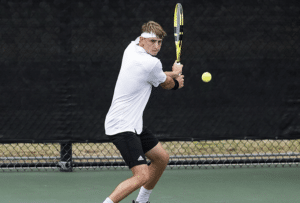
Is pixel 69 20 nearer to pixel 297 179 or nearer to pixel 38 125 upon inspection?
pixel 38 125

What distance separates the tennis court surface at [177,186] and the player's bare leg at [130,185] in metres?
0.80

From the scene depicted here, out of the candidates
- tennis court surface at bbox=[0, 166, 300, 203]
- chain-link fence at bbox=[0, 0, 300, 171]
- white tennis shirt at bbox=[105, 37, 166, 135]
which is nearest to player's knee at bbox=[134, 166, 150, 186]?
white tennis shirt at bbox=[105, 37, 166, 135]

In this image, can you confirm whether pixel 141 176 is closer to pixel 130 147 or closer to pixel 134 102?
pixel 130 147

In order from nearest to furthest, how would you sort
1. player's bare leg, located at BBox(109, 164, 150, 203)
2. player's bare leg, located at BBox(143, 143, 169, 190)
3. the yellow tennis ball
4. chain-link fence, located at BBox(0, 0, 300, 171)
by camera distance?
player's bare leg, located at BBox(109, 164, 150, 203), player's bare leg, located at BBox(143, 143, 169, 190), the yellow tennis ball, chain-link fence, located at BBox(0, 0, 300, 171)

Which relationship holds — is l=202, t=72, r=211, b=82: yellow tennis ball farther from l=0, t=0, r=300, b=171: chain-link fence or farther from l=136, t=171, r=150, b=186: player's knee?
l=136, t=171, r=150, b=186: player's knee

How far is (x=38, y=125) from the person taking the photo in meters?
4.86

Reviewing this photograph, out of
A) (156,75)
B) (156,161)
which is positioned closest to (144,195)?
(156,161)

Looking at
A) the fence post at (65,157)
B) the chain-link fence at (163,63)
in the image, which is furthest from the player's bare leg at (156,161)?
the fence post at (65,157)

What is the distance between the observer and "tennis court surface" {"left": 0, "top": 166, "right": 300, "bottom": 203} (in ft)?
13.7

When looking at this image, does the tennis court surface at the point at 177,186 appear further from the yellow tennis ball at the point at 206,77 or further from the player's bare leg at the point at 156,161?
the yellow tennis ball at the point at 206,77

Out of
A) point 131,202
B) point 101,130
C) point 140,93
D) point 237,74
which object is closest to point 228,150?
point 237,74

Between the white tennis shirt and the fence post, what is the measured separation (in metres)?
1.69

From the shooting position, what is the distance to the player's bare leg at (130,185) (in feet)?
10.7

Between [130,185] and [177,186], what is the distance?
1.37 metres
